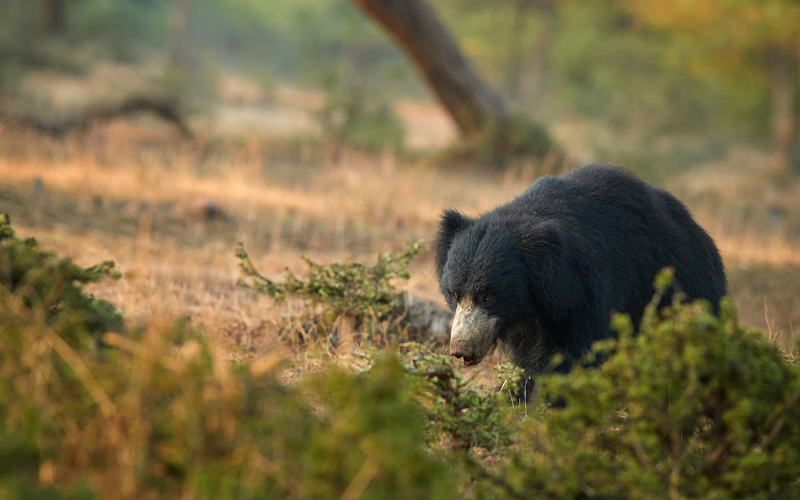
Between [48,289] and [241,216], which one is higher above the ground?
[241,216]

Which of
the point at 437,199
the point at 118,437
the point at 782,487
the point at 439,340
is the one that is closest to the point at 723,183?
the point at 437,199

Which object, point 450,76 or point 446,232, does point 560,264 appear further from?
point 450,76

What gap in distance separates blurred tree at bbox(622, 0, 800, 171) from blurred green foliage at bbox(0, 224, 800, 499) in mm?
17047

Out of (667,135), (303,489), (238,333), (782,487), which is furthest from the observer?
(667,135)

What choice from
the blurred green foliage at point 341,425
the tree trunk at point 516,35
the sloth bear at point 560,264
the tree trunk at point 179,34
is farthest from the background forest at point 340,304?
the tree trunk at point 516,35

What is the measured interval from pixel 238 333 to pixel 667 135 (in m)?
22.2

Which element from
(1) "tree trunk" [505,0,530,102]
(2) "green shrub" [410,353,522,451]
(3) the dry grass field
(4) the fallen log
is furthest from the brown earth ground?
(1) "tree trunk" [505,0,530,102]

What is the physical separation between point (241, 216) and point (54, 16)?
2103cm

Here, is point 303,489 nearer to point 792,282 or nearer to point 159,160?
point 792,282

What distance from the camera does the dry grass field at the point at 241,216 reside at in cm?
480

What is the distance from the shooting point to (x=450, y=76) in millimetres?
12727

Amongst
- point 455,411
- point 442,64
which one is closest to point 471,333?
point 455,411

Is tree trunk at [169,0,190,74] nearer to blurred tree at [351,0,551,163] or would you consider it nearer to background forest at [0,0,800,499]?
background forest at [0,0,800,499]

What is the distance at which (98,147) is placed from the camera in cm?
948
